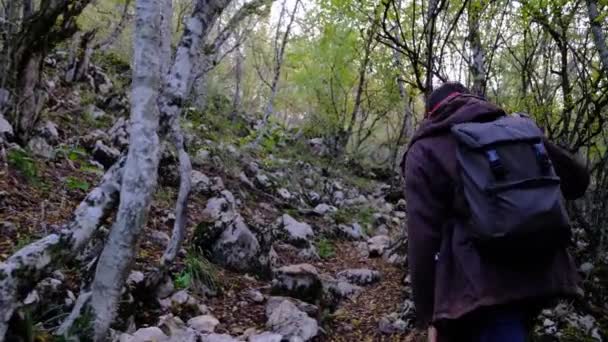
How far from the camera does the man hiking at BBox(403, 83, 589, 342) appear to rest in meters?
1.63

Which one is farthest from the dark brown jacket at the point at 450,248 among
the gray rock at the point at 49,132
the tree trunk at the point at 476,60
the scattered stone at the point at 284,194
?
the scattered stone at the point at 284,194

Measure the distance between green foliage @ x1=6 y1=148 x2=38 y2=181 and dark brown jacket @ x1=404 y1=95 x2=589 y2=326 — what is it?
414cm

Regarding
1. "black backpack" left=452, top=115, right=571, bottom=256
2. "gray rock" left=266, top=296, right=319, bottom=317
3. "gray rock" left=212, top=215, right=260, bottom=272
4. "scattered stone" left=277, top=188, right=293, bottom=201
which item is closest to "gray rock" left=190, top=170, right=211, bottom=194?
"scattered stone" left=277, top=188, right=293, bottom=201

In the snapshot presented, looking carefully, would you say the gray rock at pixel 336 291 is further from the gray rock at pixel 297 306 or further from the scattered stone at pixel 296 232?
the scattered stone at pixel 296 232

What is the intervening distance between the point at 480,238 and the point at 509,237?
102 mm

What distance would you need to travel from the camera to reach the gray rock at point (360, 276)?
219 inches

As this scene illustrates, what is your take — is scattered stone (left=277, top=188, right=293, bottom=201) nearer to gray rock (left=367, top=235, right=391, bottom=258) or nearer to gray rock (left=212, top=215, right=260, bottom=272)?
gray rock (left=367, top=235, right=391, bottom=258)

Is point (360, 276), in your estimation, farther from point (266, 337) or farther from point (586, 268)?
point (266, 337)

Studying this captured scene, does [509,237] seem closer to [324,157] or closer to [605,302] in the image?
[605,302]

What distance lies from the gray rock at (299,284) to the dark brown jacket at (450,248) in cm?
241

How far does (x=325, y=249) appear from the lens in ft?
22.3

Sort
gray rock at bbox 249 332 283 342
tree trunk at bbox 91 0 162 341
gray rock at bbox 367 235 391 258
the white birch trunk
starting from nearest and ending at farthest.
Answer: the white birch trunk, tree trunk at bbox 91 0 162 341, gray rock at bbox 249 332 283 342, gray rock at bbox 367 235 391 258

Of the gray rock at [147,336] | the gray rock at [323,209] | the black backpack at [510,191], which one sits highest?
the black backpack at [510,191]

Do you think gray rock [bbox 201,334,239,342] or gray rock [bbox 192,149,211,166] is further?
gray rock [bbox 192,149,211,166]
